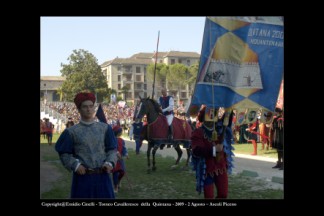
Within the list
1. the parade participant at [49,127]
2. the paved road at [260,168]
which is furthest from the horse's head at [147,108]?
the parade participant at [49,127]

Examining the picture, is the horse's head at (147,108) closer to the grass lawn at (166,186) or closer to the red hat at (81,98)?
the grass lawn at (166,186)

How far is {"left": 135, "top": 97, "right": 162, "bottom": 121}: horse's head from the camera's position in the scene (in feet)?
43.1

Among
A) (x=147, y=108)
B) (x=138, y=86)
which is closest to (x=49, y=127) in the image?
(x=138, y=86)

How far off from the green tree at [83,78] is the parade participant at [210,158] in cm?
289

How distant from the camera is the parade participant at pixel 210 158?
7.18m

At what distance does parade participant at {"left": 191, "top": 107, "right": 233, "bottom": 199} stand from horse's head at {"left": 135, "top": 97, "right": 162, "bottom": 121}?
588 cm

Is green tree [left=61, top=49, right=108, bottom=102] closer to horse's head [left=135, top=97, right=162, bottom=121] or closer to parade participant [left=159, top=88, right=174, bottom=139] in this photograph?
horse's head [left=135, top=97, right=162, bottom=121]

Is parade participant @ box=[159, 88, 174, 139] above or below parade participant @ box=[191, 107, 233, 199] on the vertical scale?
above

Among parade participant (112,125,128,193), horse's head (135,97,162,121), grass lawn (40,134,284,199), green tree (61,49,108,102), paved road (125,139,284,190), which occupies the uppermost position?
green tree (61,49,108,102)

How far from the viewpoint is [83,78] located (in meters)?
10.8

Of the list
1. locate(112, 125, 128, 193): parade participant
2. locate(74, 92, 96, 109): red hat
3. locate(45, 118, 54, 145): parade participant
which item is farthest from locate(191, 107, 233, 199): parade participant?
locate(45, 118, 54, 145): parade participant

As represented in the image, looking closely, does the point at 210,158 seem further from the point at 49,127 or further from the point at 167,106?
the point at 49,127

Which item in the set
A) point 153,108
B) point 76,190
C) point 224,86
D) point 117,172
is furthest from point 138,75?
point 76,190

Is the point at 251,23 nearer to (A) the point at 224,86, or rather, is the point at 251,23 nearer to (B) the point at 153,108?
(A) the point at 224,86
